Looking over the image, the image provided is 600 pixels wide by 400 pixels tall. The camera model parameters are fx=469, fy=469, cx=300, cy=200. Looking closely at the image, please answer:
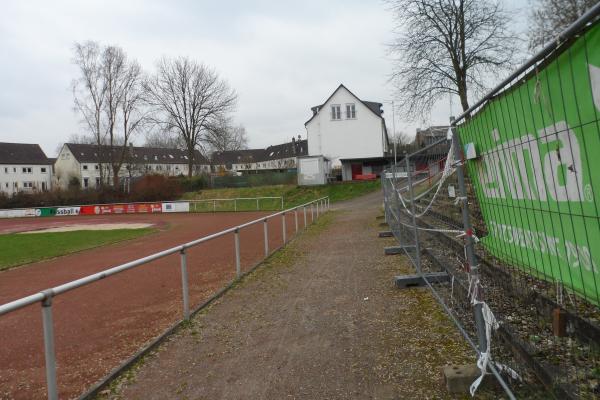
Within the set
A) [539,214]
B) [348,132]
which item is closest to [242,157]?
[348,132]

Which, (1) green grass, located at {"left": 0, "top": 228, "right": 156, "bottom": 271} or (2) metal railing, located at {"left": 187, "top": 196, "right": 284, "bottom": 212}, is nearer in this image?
(1) green grass, located at {"left": 0, "top": 228, "right": 156, "bottom": 271}

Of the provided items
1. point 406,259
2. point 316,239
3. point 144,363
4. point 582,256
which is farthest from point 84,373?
point 316,239

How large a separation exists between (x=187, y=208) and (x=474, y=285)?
120 ft

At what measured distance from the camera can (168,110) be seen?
53.6 metres

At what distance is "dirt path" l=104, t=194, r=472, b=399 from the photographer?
398 cm

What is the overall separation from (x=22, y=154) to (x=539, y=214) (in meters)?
92.3

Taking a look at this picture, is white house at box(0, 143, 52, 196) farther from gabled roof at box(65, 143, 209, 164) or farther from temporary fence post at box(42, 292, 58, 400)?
temporary fence post at box(42, 292, 58, 400)

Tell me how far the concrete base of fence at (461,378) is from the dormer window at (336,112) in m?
47.9

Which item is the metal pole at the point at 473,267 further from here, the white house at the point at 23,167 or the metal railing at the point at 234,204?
the white house at the point at 23,167

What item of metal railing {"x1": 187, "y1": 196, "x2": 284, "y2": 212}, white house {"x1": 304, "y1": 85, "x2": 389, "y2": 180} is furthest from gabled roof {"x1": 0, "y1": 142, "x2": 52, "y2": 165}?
white house {"x1": 304, "y1": 85, "x2": 389, "y2": 180}

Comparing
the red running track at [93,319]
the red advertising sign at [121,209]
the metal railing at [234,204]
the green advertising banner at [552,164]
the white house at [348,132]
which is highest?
the white house at [348,132]

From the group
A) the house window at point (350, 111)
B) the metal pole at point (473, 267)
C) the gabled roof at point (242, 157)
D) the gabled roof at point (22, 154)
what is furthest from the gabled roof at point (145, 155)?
the metal pole at point (473, 267)

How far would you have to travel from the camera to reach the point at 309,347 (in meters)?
4.96

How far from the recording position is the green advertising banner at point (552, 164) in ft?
7.07
